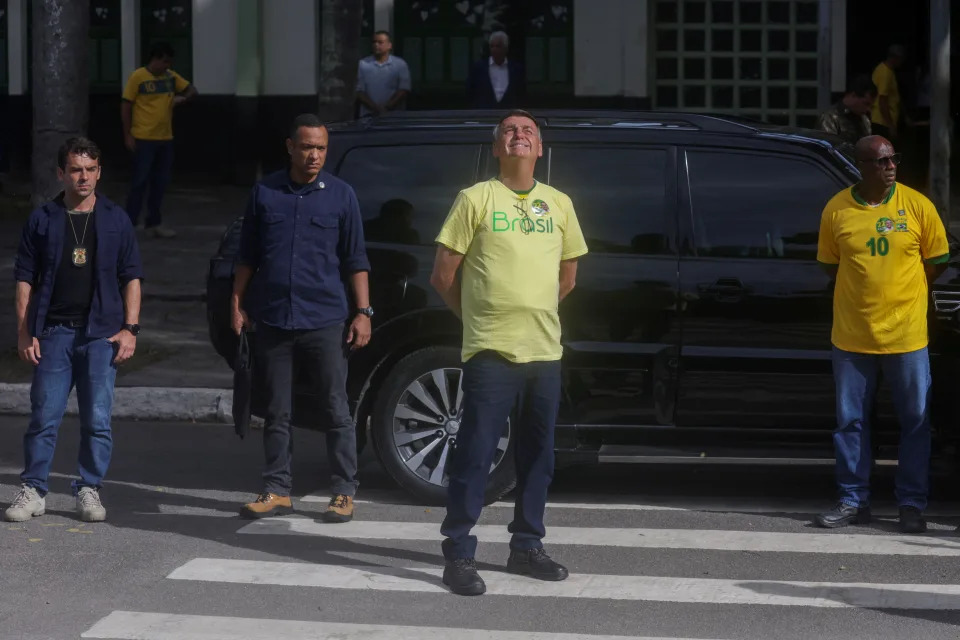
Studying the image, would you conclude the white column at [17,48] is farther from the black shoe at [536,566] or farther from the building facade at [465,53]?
the black shoe at [536,566]

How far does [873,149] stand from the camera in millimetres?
7480

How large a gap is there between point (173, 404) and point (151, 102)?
5.96m

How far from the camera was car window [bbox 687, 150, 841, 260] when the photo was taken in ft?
26.2

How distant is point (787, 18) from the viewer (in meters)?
21.1

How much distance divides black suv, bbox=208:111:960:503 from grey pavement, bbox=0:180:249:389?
10.2ft

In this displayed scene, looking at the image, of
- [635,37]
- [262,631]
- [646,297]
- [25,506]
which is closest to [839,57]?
[635,37]

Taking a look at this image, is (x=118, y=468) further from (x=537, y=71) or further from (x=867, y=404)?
(x=537, y=71)

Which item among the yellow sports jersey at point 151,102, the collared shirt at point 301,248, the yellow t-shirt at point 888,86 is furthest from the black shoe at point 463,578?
the yellow t-shirt at point 888,86

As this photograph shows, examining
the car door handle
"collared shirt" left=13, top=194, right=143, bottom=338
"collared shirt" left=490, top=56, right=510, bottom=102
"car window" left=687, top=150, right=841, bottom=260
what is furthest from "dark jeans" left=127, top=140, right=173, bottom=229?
the car door handle

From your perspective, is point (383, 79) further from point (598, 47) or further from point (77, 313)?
point (77, 313)

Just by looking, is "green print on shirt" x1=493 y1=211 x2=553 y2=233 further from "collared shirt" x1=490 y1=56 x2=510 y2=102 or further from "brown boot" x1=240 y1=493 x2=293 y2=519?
"collared shirt" x1=490 y1=56 x2=510 y2=102

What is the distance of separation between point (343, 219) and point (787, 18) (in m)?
14.3

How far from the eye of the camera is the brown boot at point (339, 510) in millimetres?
7848

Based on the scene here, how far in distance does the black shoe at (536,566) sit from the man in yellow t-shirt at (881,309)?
5.07 feet
